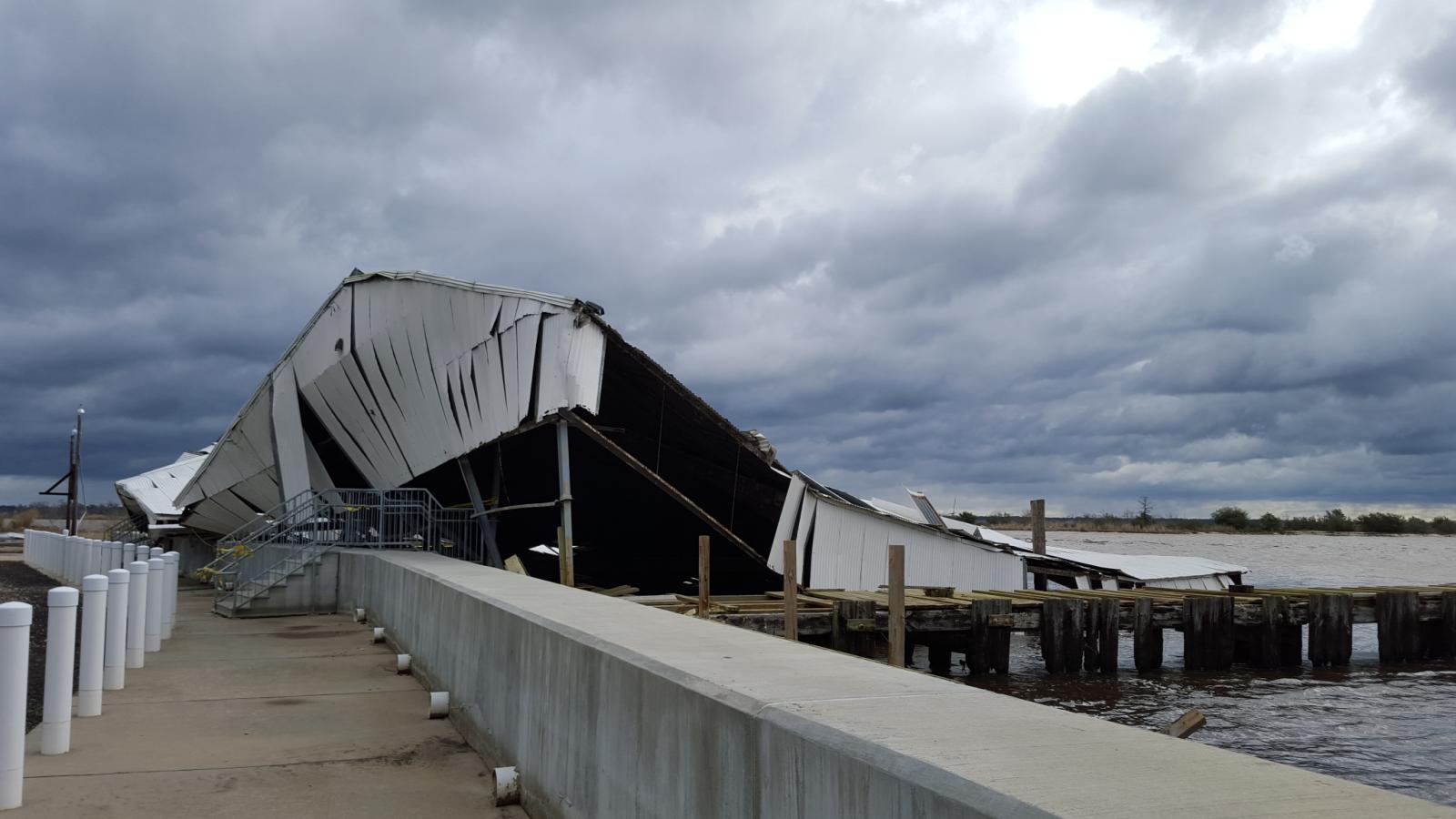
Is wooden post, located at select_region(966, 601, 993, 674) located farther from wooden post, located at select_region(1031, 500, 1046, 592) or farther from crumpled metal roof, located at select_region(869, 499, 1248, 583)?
wooden post, located at select_region(1031, 500, 1046, 592)

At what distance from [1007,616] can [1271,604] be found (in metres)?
8.56

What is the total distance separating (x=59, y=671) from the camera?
324 inches

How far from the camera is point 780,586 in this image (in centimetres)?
3192

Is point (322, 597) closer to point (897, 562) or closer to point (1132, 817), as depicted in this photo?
point (897, 562)

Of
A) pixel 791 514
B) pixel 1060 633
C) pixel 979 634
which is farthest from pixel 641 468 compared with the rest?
pixel 1060 633

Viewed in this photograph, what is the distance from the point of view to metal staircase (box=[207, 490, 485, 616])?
2170 cm

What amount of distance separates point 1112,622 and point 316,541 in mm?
18740

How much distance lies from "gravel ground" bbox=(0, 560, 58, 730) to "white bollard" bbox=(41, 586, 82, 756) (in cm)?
24

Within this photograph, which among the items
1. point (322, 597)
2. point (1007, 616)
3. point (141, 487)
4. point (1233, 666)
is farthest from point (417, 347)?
point (141, 487)

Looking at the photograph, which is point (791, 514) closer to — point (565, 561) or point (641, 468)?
point (641, 468)

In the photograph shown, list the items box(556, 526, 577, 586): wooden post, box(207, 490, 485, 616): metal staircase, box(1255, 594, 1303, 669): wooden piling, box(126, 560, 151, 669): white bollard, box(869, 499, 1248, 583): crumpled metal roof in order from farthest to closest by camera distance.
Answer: box(869, 499, 1248, 583): crumpled metal roof
box(1255, 594, 1303, 669): wooden piling
box(556, 526, 577, 586): wooden post
box(207, 490, 485, 616): metal staircase
box(126, 560, 151, 669): white bollard

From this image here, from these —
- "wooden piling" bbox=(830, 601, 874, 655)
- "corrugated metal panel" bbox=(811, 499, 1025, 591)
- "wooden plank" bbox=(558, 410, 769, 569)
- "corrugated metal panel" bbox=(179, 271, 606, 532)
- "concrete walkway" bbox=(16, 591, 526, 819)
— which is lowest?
"wooden piling" bbox=(830, 601, 874, 655)

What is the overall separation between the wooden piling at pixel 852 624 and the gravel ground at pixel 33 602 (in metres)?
13.8

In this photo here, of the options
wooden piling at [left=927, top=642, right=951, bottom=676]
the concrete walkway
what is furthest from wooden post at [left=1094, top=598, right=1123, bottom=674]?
the concrete walkway
